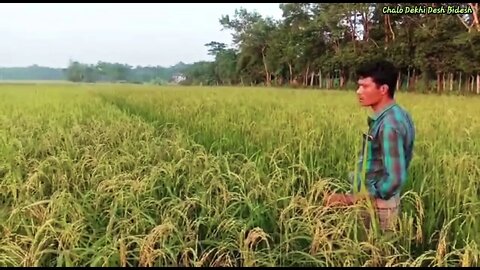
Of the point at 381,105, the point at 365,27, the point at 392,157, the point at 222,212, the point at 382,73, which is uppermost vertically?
the point at 365,27

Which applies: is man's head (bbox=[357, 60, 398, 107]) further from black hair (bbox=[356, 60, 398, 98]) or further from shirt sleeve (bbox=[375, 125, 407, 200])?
shirt sleeve (bbox=[375, 125, 407, 200])

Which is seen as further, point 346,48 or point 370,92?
point 346,48

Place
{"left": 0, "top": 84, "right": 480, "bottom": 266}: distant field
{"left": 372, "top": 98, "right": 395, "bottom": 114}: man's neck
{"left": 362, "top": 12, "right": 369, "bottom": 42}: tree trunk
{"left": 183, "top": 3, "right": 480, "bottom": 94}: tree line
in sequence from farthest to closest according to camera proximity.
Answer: {"left": 362, "top": 12, "right": 369, "bottom": 42}: tree trunk
{"left": 183, "top": 3, "right": 480, "bottom": 94}: tree line
{"left": 372, "top": 98, "right": 395, "bottom": 114}: man's neck
{"left": 0, "top": 84, "right": 480, "bottom": 266}: distant field

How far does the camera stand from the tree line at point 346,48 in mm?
19656

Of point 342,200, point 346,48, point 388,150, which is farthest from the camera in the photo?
point 346,48

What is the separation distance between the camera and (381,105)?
1.99 m

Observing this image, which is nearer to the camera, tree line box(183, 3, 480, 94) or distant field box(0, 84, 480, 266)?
distant field box(0, 84, 480, 266)

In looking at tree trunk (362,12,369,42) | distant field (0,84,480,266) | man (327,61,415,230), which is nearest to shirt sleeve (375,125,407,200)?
man (327,61,415,230)

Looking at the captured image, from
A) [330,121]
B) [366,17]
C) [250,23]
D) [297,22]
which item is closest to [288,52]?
[297,22]

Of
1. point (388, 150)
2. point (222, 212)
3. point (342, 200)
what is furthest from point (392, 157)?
point (222, 212)

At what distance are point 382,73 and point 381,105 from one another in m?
0.14

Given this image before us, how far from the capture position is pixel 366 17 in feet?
88.3

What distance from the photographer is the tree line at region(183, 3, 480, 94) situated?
19.7 meters

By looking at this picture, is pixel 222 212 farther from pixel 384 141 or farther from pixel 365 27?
pixel 365 27
